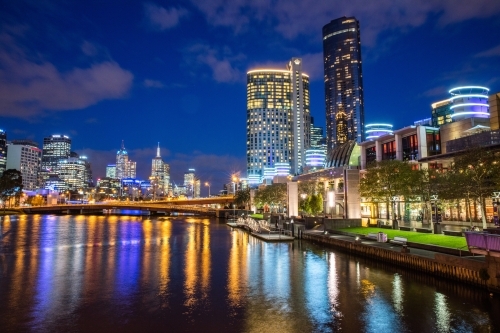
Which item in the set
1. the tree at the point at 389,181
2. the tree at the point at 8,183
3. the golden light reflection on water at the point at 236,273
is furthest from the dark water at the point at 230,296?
the tree at the point at 8,183

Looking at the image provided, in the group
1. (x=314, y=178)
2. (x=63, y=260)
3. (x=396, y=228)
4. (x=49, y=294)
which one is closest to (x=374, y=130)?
(x=314, y=178)

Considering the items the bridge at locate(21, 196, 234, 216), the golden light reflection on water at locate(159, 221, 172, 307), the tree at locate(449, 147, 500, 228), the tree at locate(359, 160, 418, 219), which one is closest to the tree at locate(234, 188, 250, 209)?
the bridge at locate(21, 196, 234, 216)

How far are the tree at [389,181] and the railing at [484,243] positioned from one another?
28.7 metres

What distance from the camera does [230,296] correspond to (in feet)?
85.7

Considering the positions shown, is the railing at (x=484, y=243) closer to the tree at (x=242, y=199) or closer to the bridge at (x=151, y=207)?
the bridge at (x=151, y=207)

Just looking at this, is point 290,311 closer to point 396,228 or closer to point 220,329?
point 220,329

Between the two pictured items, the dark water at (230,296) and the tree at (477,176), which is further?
the tree at (477,176)

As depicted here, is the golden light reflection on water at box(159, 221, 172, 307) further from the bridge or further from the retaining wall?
the bridge

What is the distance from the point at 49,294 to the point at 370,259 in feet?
98.7

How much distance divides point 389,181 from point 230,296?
38.9m

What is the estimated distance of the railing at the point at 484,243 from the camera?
23906mm

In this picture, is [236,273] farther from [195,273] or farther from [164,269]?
[164,269]

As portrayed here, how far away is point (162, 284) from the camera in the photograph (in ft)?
97.2

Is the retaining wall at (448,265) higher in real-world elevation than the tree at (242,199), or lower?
lower
